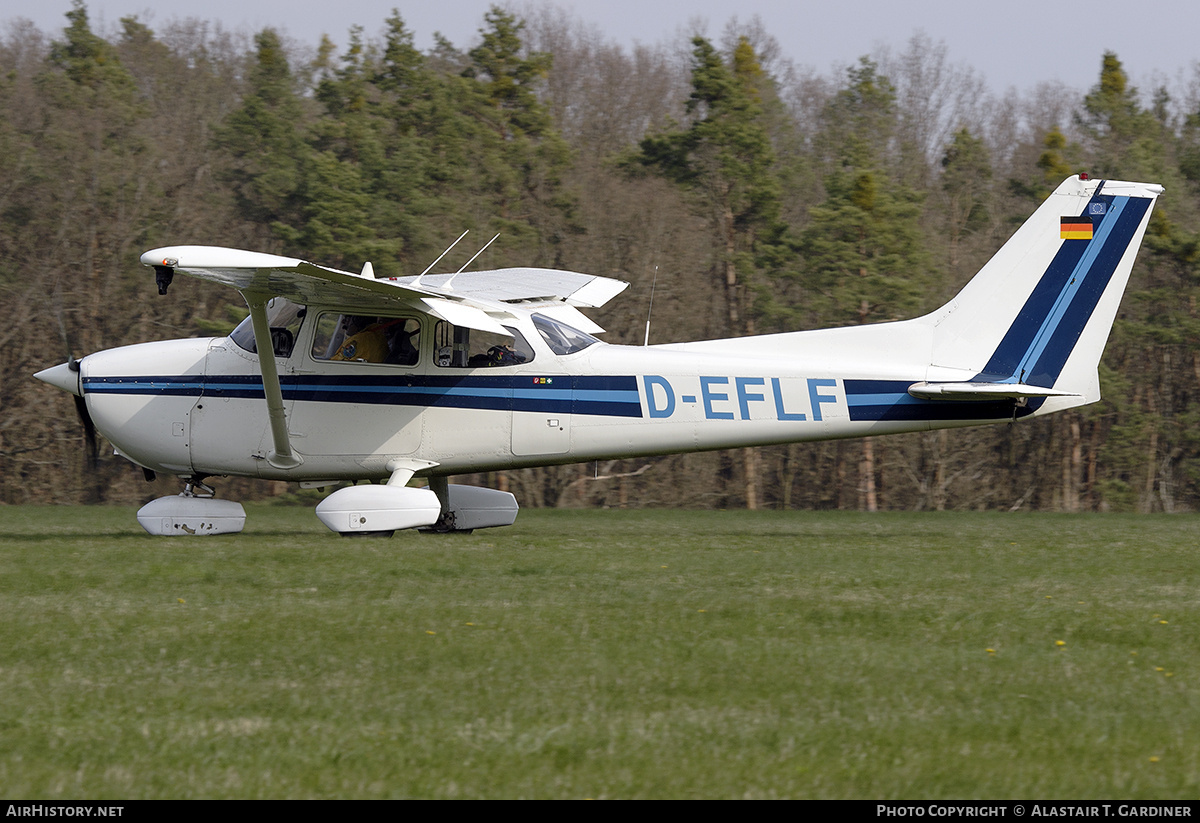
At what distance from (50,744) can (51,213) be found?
2658cm

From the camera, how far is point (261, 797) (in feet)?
13.4

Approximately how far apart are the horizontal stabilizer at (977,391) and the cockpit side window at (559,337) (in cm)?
315

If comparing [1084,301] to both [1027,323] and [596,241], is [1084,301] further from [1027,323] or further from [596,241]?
[596,241]

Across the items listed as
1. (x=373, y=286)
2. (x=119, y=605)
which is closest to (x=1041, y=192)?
(x=373, y=286)

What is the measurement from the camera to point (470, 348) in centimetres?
1202

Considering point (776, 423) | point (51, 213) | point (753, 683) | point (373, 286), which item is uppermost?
point (51, 213)

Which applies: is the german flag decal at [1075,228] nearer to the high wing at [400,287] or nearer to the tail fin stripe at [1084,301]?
the tail fin stripe at [1084,301]

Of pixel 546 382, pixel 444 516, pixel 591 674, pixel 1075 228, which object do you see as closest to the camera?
pixel 591 674

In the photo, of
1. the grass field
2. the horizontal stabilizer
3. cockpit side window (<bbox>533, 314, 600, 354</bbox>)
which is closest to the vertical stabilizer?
the horizontal stabilizer

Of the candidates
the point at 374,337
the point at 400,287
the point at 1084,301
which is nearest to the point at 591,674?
the point at 400,287

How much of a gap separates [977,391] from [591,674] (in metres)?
6.85

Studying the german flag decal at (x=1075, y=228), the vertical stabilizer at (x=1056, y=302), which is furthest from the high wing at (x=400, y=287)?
the german flag decal at (x=1075, y=228)

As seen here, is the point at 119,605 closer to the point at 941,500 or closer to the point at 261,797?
the point at 261,797

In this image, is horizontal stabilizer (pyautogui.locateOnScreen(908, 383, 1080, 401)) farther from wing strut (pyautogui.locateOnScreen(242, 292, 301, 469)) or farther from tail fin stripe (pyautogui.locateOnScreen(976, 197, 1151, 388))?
wing strut (pyautogui.locateOnScreen(242, 292, 301, 469))
